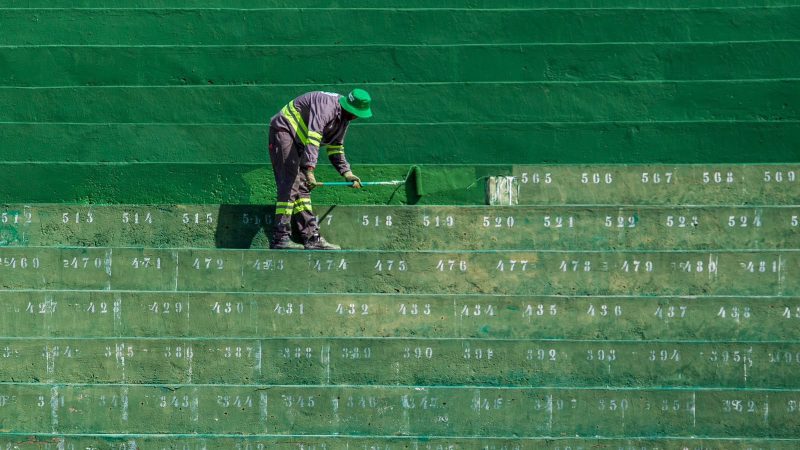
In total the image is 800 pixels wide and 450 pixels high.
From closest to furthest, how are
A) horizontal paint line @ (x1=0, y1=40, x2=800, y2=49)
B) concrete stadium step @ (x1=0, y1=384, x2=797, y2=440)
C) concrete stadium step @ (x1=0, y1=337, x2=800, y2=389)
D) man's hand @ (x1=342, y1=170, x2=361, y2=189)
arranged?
concrete stadium step @ (x1=0, y1=384, x2=797, y2=440) → concrete stadium step @ (x1=0, y1=337, x2=800, y2=389) → man's hand @ (x1=342, y1=170, x2=361, y2=189) → horizontal paint line @ (x1=0, y1=40, x2=800, y2=49)

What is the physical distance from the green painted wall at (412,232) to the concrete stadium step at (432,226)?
0.07 ft

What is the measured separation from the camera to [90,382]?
8891mm

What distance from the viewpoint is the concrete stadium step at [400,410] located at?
8.64 m

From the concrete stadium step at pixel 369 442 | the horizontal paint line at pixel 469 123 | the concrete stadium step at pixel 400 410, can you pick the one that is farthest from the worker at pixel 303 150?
the concrete stadium step at pixel 369 442

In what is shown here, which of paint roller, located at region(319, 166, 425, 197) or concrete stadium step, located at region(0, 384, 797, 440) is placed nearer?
concrete stadium step, located at region(0, 384, 797, 440)

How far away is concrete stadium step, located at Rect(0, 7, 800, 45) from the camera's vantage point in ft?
36.2

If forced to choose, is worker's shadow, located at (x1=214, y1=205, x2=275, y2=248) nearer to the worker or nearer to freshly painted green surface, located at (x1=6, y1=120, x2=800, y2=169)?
the worker

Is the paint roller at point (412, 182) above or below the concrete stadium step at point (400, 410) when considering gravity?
above

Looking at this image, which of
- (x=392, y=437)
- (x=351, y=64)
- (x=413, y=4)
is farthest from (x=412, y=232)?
(x=413, y=4)

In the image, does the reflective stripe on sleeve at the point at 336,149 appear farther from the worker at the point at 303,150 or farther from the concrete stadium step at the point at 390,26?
the concrete stadium step at the point at 390,26

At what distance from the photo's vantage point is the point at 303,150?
31.8 ft

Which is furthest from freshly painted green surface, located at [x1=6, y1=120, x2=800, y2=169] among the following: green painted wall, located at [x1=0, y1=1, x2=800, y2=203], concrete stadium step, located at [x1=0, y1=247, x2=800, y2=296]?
concrete stadium step, located at [x1=0, y1=247, x2=800, y2=296]

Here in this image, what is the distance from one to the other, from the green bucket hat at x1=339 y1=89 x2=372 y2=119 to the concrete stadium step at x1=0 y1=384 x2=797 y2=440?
2.25 m

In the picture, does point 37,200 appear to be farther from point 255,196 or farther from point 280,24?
point 280,24
